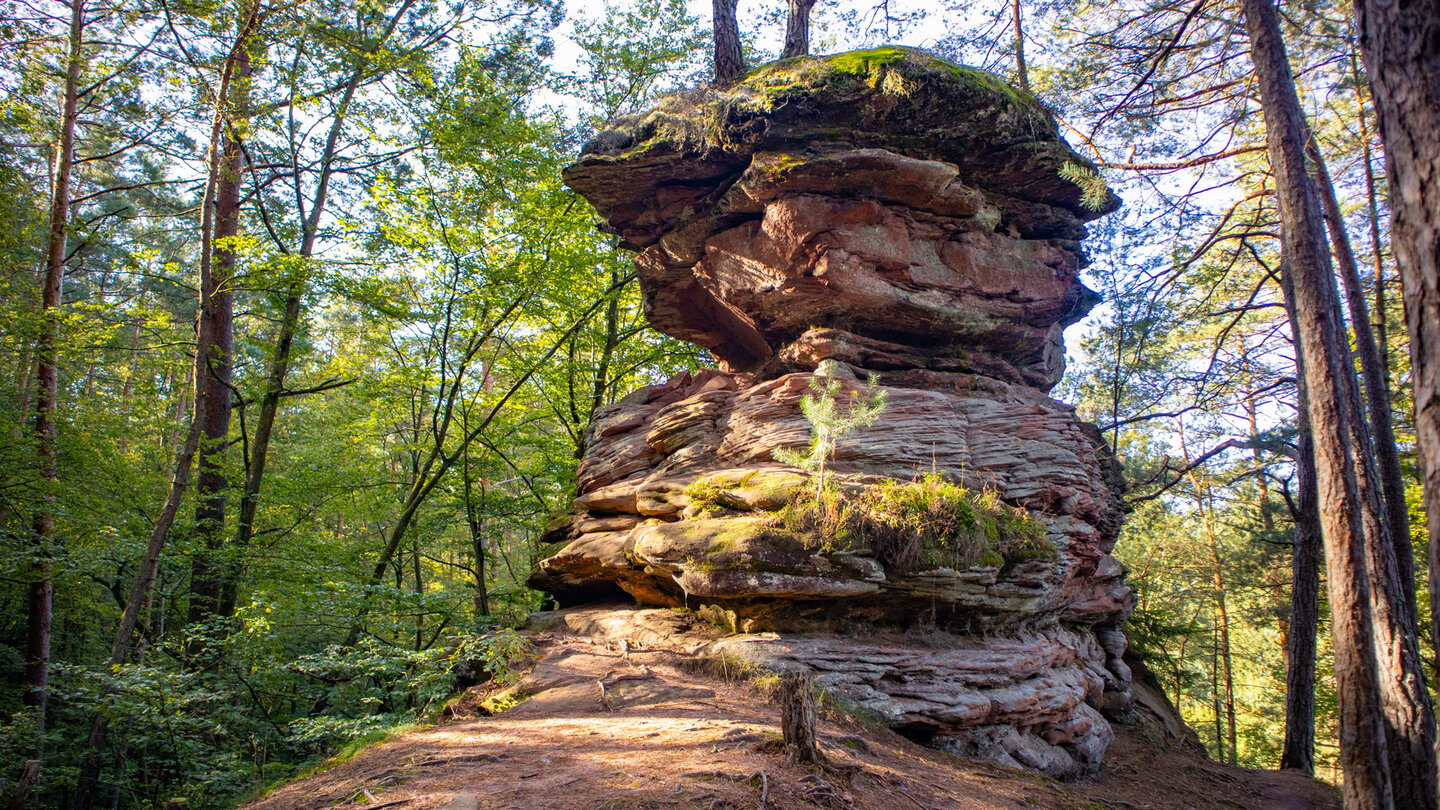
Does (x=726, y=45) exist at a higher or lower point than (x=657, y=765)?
higher

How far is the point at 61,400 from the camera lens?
14266 millimetres

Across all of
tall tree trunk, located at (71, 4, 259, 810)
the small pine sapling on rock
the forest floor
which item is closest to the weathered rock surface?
the small pine sapling on rock

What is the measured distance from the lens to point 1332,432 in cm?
584

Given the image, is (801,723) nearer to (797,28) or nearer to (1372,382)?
(1372,382)

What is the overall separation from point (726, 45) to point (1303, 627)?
44.6 feet

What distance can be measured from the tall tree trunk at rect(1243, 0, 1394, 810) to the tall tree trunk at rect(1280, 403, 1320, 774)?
4.99 metres

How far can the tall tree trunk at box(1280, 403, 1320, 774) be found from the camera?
388 inches

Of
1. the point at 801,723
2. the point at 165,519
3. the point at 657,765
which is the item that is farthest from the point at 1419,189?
the point at 165,519

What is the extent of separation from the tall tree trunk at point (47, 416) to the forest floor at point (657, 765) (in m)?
6.79

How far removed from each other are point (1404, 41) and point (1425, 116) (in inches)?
12.3

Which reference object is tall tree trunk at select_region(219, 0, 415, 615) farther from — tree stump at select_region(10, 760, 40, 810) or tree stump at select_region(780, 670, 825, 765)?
tree stump at select_region(780, 670, 825, 765)

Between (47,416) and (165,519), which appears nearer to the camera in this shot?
(165,519)

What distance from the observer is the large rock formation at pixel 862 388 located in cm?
724

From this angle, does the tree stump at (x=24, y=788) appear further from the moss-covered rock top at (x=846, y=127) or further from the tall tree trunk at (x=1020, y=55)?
the tall tree trunk at (x=1020, y=55)
